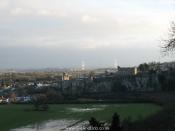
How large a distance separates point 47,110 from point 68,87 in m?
31.3

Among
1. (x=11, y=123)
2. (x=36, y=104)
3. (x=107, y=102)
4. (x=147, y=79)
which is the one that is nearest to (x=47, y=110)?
(x=36, y=104)

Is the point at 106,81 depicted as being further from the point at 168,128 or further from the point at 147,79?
the point at 168,128

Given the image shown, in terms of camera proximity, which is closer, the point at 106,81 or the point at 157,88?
the point at 157,88

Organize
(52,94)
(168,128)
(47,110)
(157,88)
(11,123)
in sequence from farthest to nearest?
(157,88)
(52,94)
(47,110)
(11,123)
(168,128)

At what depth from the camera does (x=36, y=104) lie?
61000mm

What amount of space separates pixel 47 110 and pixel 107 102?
11668 millimetres

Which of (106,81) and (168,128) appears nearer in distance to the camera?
(168,128)

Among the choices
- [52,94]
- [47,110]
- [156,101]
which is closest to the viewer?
[47,110]

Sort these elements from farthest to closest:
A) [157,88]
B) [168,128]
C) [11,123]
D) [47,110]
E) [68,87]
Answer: [68,87] < [157,88] < [47,110] < [11,123] < [168,128]

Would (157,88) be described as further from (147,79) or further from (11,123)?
(11,123)

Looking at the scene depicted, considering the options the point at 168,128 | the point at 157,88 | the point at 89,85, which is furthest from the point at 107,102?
the point at 168,128

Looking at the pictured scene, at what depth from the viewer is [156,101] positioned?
61.8m

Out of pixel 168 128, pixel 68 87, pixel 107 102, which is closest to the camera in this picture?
pixel 168 128

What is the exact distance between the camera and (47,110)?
57.8 m
